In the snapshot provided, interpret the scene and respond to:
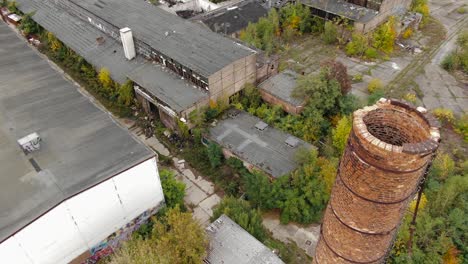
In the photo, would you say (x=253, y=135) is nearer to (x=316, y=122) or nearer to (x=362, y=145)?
(x=316, y=122)

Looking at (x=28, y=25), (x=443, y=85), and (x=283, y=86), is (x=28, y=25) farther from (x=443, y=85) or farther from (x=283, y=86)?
(x=443, y=85)

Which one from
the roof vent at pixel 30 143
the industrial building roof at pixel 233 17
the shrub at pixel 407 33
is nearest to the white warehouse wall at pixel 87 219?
the roof vent at pixel 30 143

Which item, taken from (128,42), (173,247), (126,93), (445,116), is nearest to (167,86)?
(126,93)

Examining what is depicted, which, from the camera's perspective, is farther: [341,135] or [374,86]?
[374,86]

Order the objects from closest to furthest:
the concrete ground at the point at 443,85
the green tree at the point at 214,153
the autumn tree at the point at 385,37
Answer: the green tree at the point at 214,153 < the concrete ground at the point at 443,85 < the autumn tree at the point at 385,37

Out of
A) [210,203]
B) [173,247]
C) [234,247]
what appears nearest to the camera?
[173,247]

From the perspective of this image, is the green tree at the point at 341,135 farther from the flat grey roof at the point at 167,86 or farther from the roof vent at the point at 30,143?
the roof vent at the point at 30,143
